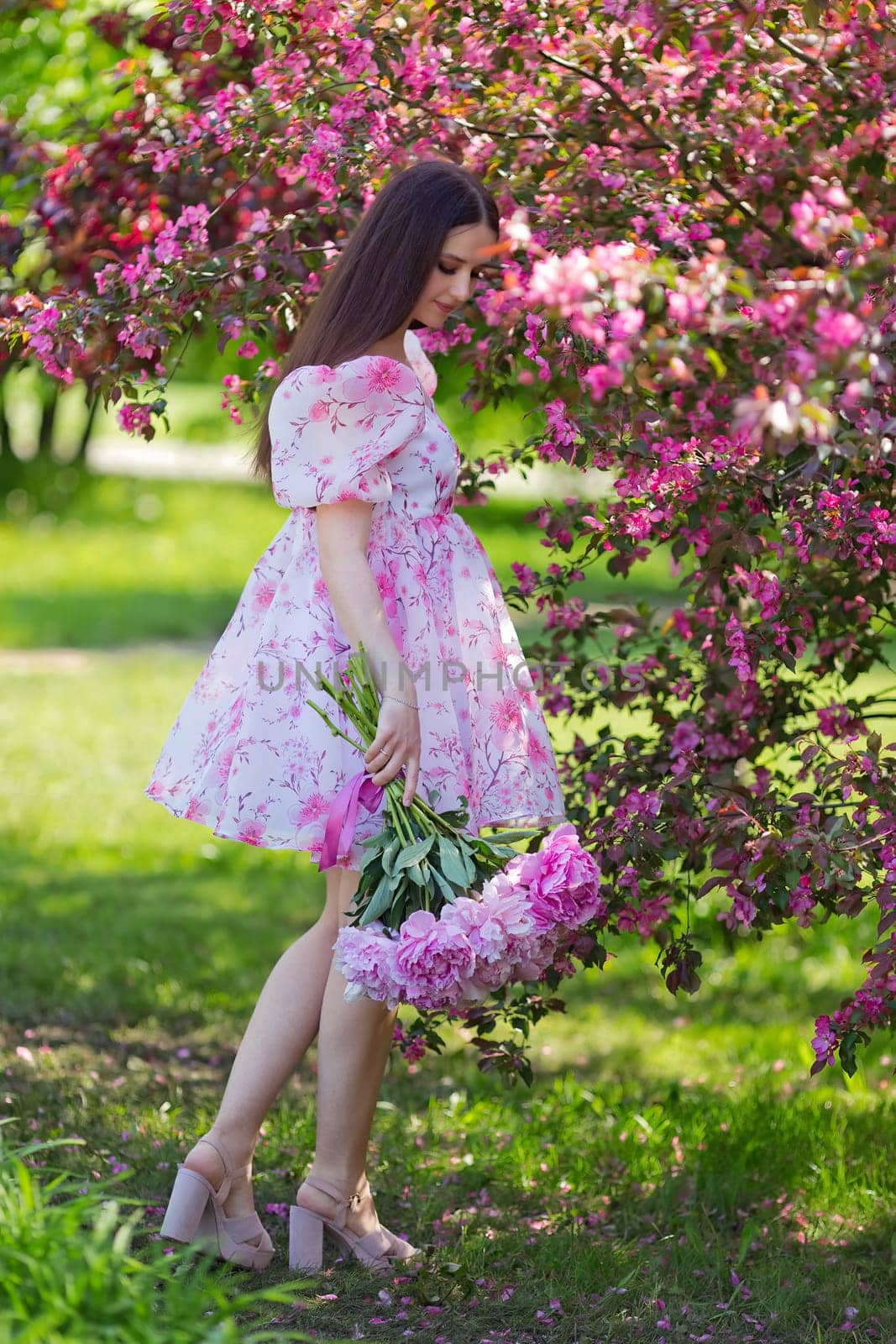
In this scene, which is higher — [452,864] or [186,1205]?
[452,864]

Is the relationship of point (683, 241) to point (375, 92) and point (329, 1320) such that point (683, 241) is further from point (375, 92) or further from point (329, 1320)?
point (329, 1320)

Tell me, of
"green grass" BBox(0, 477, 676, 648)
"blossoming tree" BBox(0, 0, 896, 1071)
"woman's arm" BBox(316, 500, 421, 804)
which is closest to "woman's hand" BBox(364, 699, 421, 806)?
"woman's arm" BBox(316, 500, 421, 804)

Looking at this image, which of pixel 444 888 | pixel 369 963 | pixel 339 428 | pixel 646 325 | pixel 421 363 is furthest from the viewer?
pixel 421 363

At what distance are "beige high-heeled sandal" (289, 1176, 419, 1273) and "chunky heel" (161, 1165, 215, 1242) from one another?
0.16 meters

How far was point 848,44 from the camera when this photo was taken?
2.58 m

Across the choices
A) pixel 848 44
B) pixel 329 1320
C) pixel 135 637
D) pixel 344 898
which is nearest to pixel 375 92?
pixel 848 44

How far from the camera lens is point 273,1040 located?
2643mm

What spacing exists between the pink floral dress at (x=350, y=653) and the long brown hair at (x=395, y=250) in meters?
0.07

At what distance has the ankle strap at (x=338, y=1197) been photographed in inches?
104

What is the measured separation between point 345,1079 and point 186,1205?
334mm

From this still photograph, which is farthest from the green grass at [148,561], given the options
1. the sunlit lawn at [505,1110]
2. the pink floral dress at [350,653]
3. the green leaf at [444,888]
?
the green leaf at [444,888]

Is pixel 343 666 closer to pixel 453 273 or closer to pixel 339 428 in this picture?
pixel 339 428

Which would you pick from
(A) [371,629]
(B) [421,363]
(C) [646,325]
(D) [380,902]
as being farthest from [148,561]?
(C) [646,325]

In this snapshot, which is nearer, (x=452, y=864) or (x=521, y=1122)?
(x=452, y=864)
